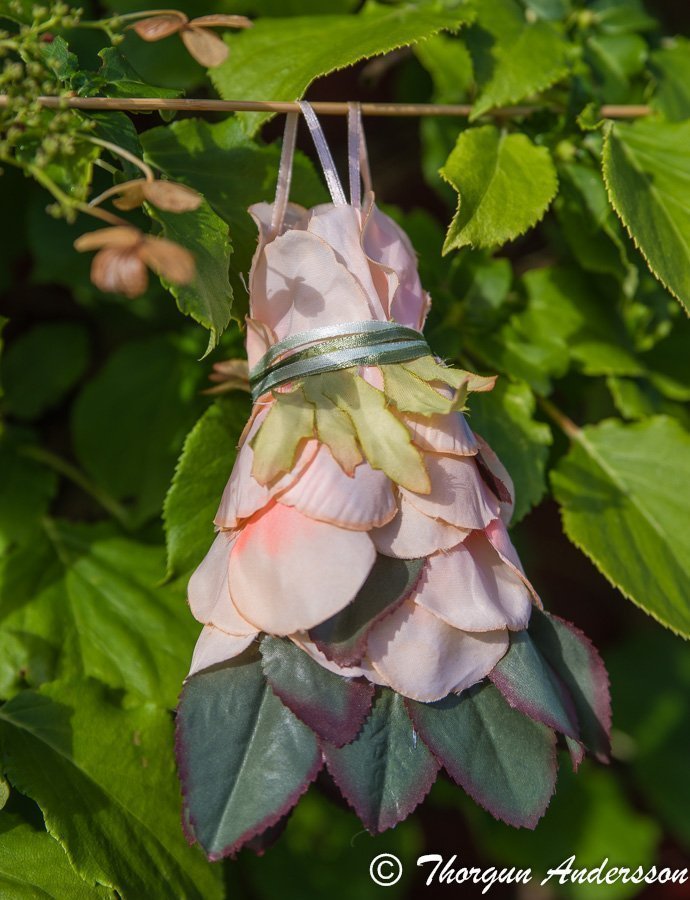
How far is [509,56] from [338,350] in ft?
1.15

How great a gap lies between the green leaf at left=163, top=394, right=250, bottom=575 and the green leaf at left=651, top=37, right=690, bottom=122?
464 millimetres

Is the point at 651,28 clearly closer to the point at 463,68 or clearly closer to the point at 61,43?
the point at 463,68

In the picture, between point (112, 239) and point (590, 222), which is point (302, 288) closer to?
point (112, 239)

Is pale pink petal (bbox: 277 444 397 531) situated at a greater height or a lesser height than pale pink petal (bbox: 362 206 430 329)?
lesser

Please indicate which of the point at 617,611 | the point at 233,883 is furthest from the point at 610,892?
the point at 233,883

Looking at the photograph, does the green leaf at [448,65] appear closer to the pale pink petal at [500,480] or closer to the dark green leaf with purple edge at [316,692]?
the pale pink petal at [500,480]

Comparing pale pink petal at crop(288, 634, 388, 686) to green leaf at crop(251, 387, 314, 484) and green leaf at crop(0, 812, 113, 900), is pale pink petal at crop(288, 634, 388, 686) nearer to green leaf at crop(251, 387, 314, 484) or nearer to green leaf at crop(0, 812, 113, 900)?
green leaf at crop(251, 387, 314, 484)

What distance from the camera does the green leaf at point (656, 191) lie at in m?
→ 0.61

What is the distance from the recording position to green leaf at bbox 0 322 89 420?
925 millimetres

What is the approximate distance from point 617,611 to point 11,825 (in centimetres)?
162

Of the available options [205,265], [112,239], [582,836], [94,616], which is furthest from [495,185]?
[582,836]

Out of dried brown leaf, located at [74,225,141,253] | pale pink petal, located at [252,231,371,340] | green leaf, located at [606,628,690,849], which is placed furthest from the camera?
green leaf, located at [606,628,690,849]

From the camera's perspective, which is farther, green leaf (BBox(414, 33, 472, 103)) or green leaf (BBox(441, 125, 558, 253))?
green leaf (BBox(414, 33, 472, 103))

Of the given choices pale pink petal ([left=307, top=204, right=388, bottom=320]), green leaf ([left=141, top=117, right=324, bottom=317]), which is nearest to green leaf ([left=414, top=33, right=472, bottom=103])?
green leaf ([left=141, top=117, right=324, bottom=317])
